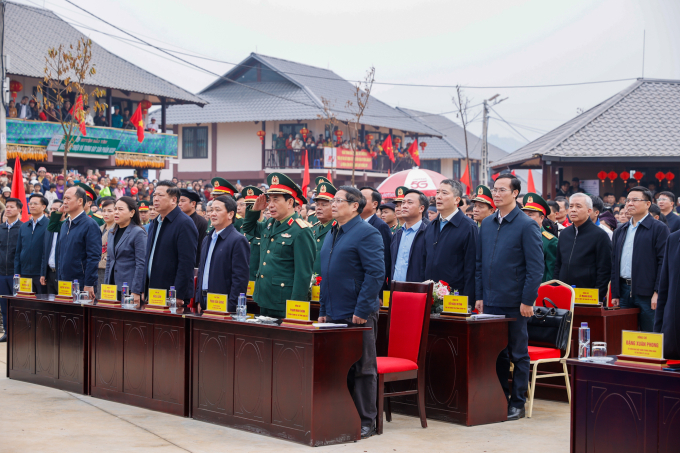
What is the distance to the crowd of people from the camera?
5.39 m

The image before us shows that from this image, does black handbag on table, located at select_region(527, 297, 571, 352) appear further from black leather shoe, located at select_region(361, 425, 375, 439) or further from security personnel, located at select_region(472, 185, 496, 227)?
black leather shoe, located at select_region(361, 425, 375, 439)

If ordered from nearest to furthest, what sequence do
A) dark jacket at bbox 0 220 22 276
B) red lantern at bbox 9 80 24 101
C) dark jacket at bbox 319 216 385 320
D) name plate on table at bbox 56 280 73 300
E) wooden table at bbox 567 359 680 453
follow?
1. wooden table at bbox 567 359 680 453
2. dark jacket at bbox 319 216 385 320
3. name plate on table at bbox 56 280 73 300
4. dark jacket at bbox 0 220 22 276
5. red lantern at bbox 9 80 24 101

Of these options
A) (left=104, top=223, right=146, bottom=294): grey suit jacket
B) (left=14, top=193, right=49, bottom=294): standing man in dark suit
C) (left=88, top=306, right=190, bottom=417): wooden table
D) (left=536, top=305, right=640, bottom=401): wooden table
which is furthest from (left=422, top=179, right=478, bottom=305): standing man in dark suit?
(left=14, top=193, right=49, bottom=294): standing man in dark suit

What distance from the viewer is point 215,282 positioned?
6457 mm

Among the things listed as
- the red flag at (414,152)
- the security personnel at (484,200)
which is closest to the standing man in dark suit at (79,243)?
the security personnel at (484,200)

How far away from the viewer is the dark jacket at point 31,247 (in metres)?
8.96

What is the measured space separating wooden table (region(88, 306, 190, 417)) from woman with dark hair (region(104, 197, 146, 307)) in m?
0.42

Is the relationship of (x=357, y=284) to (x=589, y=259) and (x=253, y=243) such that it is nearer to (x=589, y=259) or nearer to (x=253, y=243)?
(x=253, y=243)

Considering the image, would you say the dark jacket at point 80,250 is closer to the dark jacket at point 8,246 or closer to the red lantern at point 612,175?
the dark jacket at point 8,246

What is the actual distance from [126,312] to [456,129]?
4653 centimetres

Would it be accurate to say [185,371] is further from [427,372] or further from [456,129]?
[456,129]

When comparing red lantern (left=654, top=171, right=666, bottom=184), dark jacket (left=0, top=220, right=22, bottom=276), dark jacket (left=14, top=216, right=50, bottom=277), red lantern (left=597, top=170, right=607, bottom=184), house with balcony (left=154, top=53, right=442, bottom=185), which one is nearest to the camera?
dark jacket (left=14, top=216, right=50, bottom=277)

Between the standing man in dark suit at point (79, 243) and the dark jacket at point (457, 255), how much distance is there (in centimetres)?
352

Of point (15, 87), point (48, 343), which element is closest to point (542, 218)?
point (48, 343)
